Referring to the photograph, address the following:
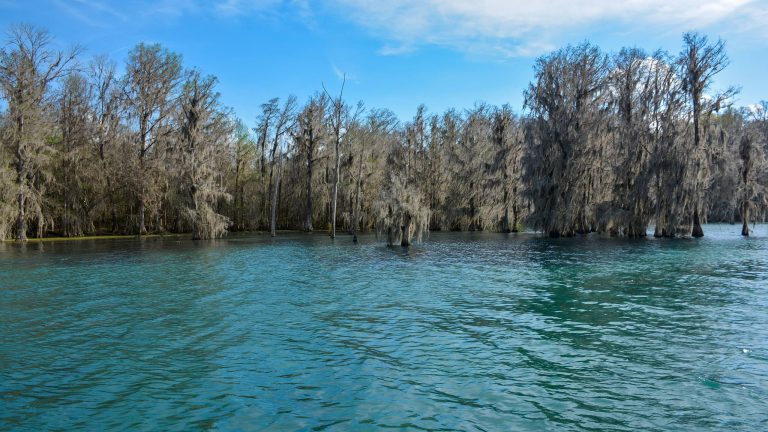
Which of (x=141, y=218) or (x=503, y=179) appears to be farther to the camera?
(x=503, y=179)

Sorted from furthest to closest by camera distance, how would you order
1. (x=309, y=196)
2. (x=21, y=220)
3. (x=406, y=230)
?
(x=309, y=196) < (x=21, y=220) < (x=406, y=230)

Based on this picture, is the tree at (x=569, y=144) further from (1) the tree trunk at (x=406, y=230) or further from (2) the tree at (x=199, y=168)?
(2) the tree at (x=199, y=168)

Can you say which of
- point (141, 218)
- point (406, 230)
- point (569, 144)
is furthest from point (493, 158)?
point (141, 218)

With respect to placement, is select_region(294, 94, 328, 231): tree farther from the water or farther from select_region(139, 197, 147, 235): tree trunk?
the water

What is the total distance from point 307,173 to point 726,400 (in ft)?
187

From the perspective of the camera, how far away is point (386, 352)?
9.50 m

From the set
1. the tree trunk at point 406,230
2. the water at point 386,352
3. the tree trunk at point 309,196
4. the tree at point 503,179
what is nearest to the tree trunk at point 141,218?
the tree trunk at point 309,196

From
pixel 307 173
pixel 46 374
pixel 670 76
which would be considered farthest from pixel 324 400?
Answer: pixel 307 173

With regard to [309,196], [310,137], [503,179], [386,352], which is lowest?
[386,352]

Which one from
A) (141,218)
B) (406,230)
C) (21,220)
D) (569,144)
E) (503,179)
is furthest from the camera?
(503,179)

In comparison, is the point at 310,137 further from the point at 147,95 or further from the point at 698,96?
the point at 698,96

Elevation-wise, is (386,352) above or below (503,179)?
below

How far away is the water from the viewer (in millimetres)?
6637

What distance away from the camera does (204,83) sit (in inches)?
1847
